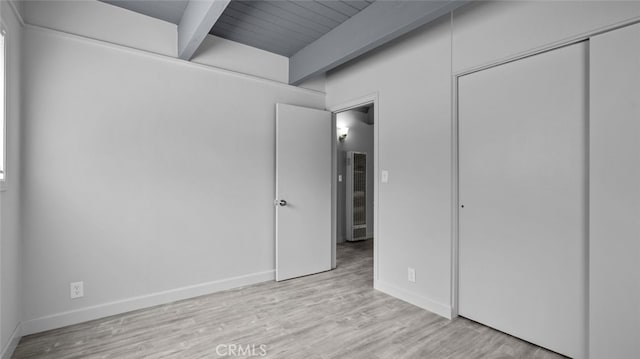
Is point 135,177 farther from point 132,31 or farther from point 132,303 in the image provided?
point 132,31

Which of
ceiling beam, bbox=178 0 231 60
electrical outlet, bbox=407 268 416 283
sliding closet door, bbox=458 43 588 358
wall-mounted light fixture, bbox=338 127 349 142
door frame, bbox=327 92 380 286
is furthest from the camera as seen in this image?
wall-mounted light fixture, bbox=338 127 349 142

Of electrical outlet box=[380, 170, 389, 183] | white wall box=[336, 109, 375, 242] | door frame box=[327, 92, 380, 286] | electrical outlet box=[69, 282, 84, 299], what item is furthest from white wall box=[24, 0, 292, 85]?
white wall box=[336, 109, 375, 242]

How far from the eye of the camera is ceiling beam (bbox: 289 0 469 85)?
6.93 feet

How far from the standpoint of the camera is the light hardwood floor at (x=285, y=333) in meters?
1.98

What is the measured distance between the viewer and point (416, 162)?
2.76m

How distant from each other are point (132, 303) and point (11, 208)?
45.4 inches

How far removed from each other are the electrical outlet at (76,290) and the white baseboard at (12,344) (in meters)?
0.33

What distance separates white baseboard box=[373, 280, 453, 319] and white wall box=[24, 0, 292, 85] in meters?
2.63

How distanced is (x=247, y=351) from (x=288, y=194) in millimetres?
1765

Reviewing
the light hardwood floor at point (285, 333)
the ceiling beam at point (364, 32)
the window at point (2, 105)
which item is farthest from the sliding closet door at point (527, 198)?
the window at point (2, 105)

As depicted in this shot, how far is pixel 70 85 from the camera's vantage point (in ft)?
7.66

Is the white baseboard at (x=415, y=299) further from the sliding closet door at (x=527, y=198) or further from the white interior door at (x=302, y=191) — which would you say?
the white interior door at (x=302, y=191)

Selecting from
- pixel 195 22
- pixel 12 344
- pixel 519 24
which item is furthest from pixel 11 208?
pixel 519 24

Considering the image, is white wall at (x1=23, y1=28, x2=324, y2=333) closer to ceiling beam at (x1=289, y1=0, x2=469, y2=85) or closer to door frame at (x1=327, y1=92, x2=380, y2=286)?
ceiling beam at (x1=289, y1=0, x2=469, y2=85)
